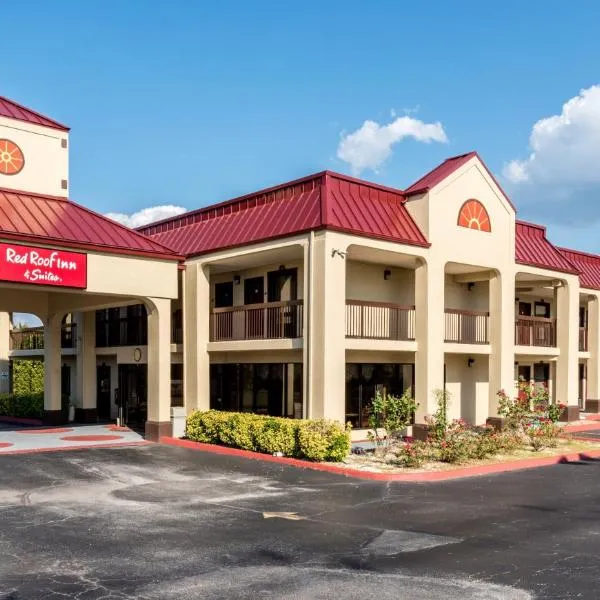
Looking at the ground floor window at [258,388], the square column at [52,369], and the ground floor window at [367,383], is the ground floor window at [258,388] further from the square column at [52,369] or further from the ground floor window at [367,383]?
the square column at [52,369]

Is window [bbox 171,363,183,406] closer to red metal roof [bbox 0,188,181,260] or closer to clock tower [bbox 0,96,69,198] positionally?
red metal roof [bbox 0,188,181,260]

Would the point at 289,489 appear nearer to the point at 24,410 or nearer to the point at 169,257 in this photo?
the point at 169,257

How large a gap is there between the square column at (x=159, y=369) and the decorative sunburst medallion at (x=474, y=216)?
32.2ft

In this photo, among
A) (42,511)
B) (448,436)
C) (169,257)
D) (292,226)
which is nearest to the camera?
(42,511)

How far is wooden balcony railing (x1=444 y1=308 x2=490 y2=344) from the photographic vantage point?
24500 mm

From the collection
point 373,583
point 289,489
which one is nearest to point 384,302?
point 289,489

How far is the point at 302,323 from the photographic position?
2147 cm

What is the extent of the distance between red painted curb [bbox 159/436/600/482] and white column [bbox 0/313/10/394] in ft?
49.6

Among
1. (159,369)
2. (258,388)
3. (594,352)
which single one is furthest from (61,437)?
(594,352)

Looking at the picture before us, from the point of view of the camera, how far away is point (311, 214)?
20.5 m

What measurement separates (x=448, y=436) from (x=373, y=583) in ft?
35.7

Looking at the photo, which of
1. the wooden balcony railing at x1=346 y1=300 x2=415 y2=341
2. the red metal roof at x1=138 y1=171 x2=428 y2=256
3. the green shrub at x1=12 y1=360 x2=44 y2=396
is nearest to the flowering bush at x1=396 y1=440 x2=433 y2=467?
the wooden balcony railing at x1=346 y1=300 x2=415 y2=341

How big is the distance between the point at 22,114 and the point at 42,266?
6.08m

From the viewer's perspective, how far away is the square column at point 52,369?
27.0 metres
